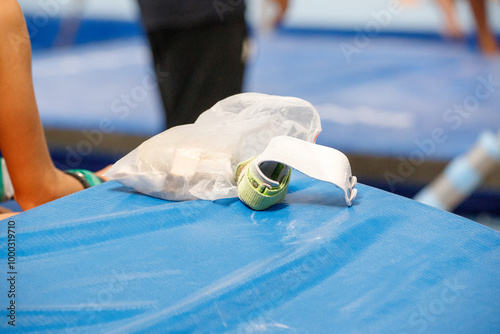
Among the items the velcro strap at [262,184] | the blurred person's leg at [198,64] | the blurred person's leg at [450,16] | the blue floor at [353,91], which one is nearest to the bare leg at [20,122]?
the velcro strap at [262,184]

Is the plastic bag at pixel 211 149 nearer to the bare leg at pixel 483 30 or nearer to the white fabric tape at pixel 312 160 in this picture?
the white fabric tape at pixel 312 160

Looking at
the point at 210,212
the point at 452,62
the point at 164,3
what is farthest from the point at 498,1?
the point at 210,212

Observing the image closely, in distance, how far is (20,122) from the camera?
2.84ft

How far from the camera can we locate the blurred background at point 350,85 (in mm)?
1920

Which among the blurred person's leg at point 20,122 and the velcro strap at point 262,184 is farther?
the blurred person's leg at point 20,122

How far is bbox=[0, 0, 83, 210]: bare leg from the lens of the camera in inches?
33.1

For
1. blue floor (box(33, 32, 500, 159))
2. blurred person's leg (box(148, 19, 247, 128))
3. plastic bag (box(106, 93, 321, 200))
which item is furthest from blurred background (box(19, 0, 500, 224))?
plastic bag (box(106, 93, 321, 200))

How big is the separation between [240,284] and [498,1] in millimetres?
1830

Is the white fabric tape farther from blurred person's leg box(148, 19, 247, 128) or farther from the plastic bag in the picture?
blurred person's leg box(148, 19, 247, 128)

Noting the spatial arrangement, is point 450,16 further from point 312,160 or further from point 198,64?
point 312,160

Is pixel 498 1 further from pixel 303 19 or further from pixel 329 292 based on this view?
pixel 329 292

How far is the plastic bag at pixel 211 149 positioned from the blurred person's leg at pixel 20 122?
8.4 inches

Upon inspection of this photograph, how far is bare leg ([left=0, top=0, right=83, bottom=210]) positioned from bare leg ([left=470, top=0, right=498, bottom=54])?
67.2 inches

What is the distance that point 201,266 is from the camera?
0.58m
